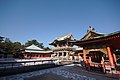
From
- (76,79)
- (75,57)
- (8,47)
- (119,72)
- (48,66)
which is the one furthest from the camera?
(8,47)

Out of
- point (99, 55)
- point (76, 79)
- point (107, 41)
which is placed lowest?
point (76, 79)

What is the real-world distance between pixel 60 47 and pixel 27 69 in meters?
Result: 23.0

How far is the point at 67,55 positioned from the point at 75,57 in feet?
9.42

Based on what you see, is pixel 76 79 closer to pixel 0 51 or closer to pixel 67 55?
pixel 67 55

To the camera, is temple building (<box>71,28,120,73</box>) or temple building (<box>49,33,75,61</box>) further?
temple building (<box>49,33,75,61</box>)

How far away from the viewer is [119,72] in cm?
899

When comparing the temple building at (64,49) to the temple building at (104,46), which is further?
the temple building at (64,49)

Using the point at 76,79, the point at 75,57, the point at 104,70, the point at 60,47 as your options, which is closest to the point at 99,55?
the point at 104,70

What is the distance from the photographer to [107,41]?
9750mm

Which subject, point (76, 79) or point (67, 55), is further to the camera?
point (67, 55)

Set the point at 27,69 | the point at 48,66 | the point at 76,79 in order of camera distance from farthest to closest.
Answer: the point at 48,66
the point at 27,69
the point at 76,79

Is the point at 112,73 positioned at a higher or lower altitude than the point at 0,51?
lower

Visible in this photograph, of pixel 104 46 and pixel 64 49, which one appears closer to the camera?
pixel 104 46

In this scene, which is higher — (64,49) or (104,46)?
(64,49)
